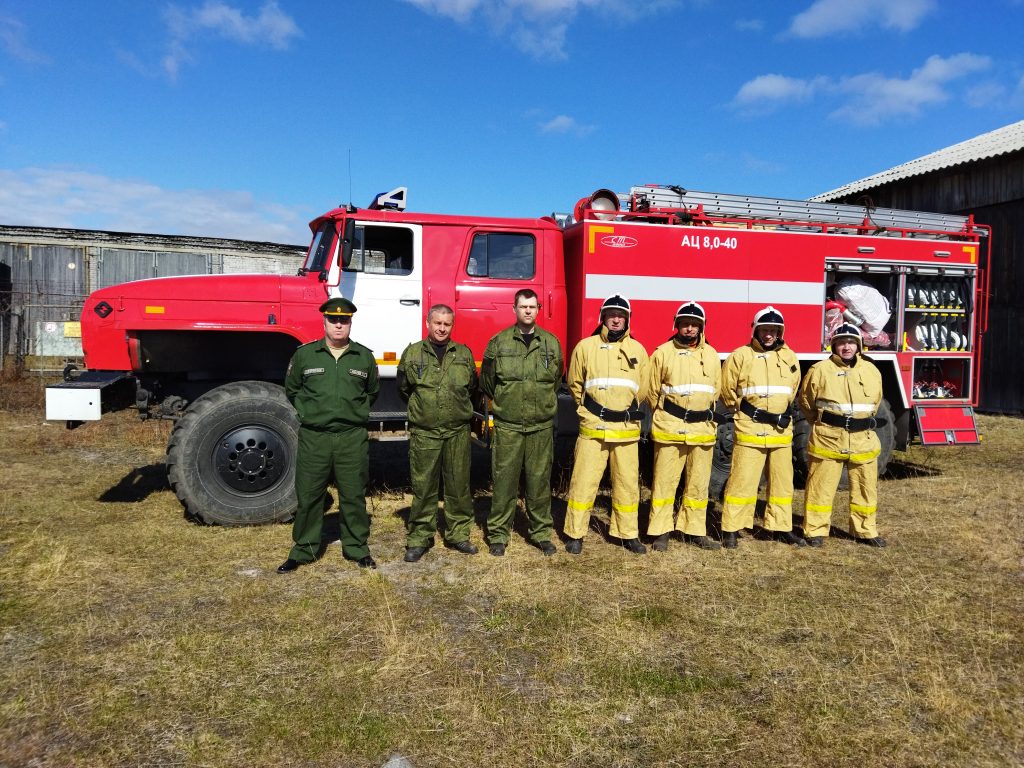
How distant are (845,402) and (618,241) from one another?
7.74 feet

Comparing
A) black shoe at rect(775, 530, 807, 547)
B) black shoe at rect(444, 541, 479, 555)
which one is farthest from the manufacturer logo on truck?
black shoe at rect(444, 541, 479, 555)

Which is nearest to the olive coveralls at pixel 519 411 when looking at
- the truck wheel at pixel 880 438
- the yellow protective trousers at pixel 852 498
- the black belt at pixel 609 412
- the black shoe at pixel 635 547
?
the black belt at pixel 609 412

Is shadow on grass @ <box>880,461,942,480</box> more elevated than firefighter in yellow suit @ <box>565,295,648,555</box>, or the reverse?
firefighter in yellow suit @ <box>565,295,648,555</box>

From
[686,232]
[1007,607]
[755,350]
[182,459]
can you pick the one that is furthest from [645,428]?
[182,459]

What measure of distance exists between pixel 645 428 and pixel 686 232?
1.90 meters

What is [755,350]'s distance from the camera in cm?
528

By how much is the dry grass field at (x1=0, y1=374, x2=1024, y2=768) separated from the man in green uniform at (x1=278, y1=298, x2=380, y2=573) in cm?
28

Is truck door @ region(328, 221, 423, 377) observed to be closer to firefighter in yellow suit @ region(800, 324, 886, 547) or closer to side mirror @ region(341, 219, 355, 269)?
side mirror @ region(341, 219, 355, 269)

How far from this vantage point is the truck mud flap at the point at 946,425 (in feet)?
22.9

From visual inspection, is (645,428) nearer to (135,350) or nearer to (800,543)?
(800,543)

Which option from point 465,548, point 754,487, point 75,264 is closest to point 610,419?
point 754,487

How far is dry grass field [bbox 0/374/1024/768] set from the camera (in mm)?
2682

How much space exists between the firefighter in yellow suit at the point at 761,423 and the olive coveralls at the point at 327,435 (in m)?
2.84

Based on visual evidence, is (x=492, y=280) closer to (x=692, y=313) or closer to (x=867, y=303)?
(x=692, y=313)
